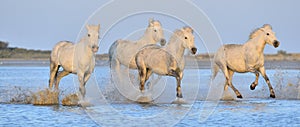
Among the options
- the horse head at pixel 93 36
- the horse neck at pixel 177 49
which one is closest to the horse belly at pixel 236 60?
the horse neck at pixel 177 49

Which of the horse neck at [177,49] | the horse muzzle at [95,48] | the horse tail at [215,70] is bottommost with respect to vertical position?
the horse tail at [215,70]

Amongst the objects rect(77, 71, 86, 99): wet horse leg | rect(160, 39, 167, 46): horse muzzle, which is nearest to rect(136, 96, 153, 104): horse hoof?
rect(160, 39, 167, 46): horse muzzle

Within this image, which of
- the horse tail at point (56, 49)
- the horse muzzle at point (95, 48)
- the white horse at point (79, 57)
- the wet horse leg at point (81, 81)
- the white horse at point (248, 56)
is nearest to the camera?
the horse muzzle at point (95, 48)

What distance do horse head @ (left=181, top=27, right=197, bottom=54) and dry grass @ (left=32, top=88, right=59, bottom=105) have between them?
11.0 feet

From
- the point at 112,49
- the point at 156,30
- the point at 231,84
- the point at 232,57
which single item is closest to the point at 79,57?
the point at 156,30

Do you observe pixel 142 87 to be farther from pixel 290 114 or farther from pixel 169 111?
pixel 290 114

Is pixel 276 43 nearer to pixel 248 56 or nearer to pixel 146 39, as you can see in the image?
pixel 248 56

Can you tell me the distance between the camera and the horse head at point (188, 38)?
55.9 feet

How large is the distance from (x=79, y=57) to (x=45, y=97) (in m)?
1.36

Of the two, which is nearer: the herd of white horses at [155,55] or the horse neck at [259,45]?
the herd of white horses at [155,55]

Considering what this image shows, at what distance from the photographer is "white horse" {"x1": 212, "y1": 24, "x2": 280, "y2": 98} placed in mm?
18891

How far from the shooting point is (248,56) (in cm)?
1909

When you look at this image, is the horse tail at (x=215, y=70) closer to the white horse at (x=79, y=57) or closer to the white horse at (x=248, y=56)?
the white horse at (x=248, y=56)

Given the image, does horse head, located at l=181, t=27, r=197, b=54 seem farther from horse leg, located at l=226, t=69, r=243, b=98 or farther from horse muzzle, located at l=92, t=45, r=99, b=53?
horse leg, located at l=226, t=69, r=243, b=98
